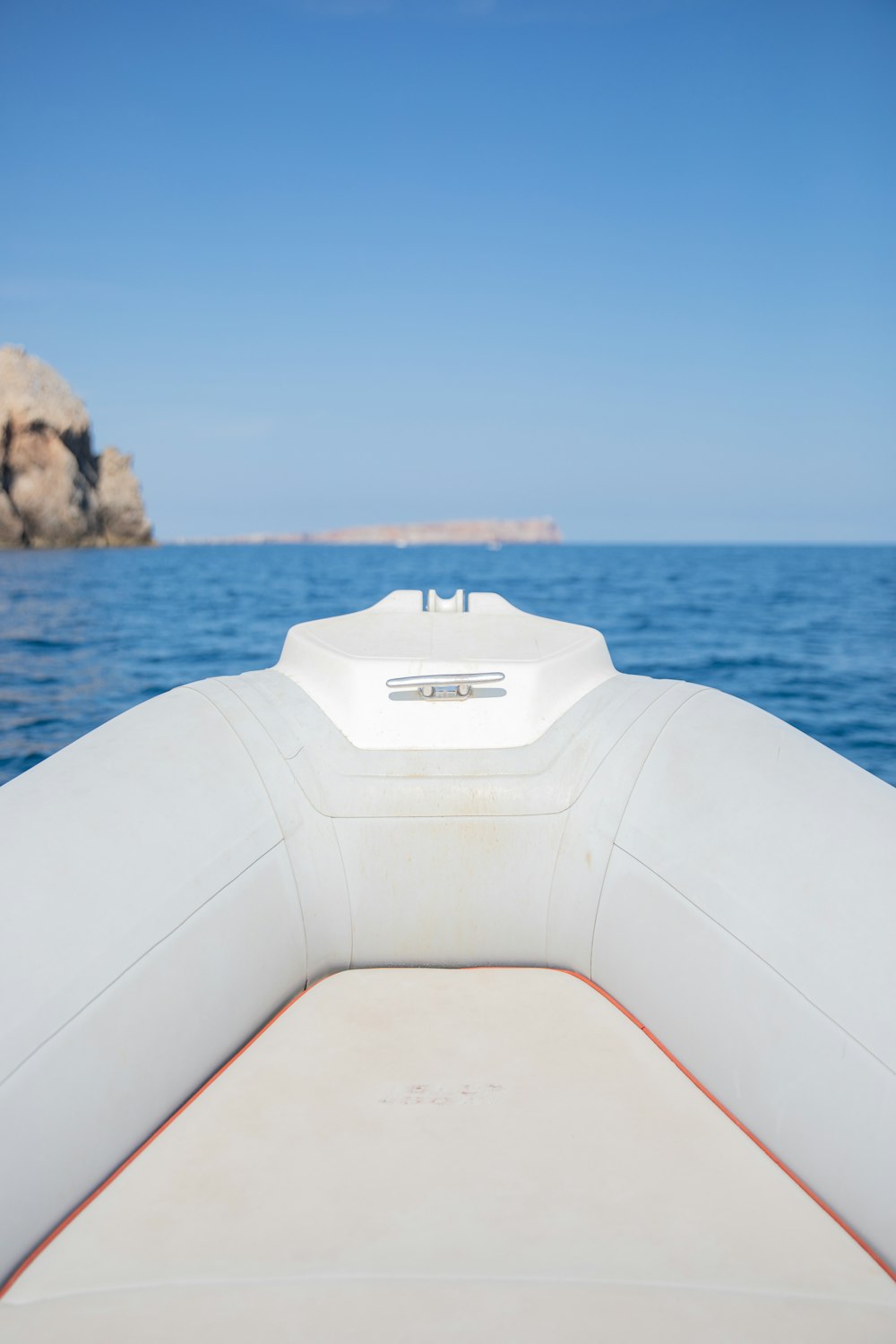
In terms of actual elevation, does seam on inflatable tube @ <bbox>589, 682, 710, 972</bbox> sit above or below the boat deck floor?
above

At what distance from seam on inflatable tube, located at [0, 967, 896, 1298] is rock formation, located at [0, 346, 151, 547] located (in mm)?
39553

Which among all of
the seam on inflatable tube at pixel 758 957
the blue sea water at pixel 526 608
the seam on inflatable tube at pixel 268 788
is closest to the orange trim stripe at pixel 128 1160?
the seam on inflatable tube at pixel 268 788

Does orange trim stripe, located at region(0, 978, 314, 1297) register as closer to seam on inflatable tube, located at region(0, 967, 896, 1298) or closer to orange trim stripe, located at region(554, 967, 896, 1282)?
seam on inflatable tube, located at region(0, 967, 896, 1298)

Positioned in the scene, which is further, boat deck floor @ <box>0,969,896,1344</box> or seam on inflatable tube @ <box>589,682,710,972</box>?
seam on inflatable tube @ <box>589,682,710,972</box>

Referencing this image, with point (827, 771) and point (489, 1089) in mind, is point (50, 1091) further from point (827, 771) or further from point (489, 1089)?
point (827, 771)

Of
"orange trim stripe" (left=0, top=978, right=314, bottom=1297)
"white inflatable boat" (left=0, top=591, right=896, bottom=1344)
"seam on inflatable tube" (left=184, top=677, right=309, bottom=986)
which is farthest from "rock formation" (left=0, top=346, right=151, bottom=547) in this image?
"orange trim stripe" (left=0, top=978, right=314, bottom=1297)

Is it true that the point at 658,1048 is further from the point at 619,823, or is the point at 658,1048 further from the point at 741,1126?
the point at 619,823

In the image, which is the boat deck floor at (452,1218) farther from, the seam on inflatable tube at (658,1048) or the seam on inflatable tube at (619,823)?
the seam on inflatable tube at (619,823)

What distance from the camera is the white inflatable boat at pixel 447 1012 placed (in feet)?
3.45

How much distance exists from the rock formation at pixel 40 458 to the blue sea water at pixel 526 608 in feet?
53.9

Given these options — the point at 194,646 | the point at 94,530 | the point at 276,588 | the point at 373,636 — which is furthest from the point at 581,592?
the point at 94,530

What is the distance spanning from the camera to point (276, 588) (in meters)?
20.6

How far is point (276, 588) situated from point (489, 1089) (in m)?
19.7

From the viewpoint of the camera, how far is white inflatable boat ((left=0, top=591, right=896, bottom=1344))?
1.05m
